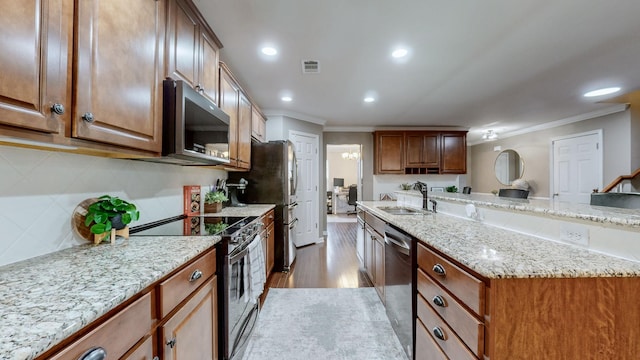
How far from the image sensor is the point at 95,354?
0.61 meters

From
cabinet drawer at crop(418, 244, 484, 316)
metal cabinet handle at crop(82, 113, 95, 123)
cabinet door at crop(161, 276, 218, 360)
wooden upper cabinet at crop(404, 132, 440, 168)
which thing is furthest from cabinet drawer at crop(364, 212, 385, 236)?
wooden upper cabinet at crop(404, 132, 440, 168)

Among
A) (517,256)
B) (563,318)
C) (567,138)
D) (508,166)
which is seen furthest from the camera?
(508,166)

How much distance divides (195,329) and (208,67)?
1.72m

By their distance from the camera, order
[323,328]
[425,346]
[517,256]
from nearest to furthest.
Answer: [517,256] → [425,346] → [323,328]

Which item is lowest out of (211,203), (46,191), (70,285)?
(70,285)

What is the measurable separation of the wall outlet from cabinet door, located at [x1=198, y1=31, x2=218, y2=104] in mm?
2254

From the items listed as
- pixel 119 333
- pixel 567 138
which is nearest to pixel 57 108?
pixel 119 333

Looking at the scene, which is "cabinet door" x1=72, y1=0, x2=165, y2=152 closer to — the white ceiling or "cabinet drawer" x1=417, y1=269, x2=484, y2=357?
the white ceiling

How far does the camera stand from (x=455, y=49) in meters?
2.22

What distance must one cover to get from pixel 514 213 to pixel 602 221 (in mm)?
479

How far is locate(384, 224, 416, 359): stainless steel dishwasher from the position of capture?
60.5 inches

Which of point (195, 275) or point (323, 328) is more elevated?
point (195, 275)

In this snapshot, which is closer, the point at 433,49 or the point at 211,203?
the point at 433,49

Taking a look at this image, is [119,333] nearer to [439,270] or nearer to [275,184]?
[439,270]
